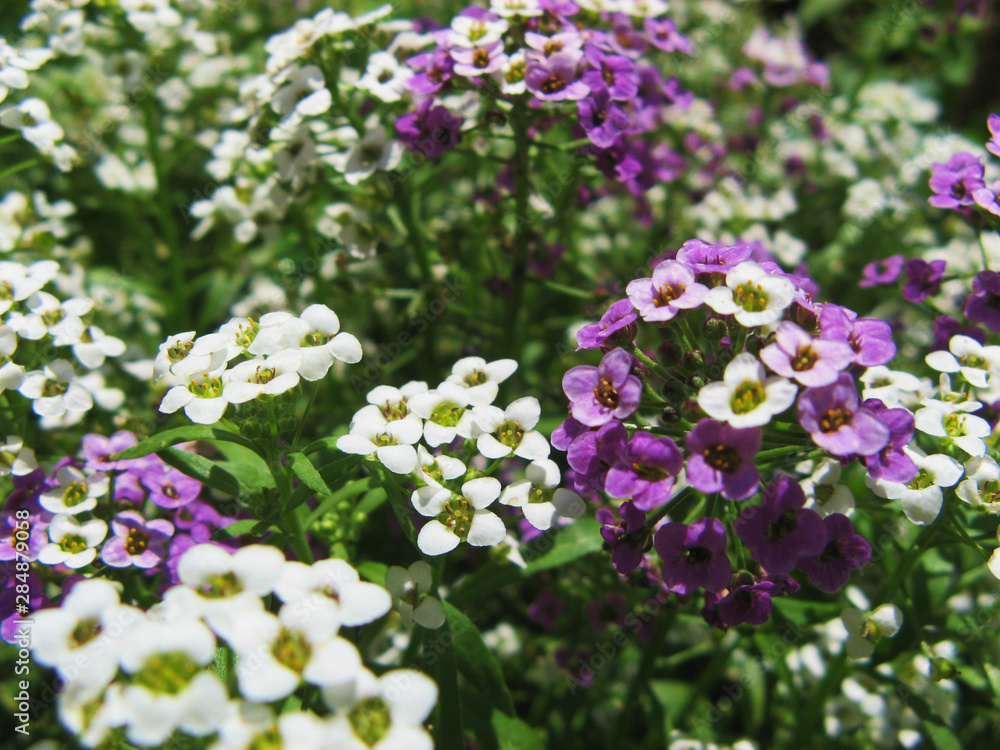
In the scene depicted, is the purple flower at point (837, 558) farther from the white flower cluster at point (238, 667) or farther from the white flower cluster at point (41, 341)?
the white flower cluster at point (41, 341)

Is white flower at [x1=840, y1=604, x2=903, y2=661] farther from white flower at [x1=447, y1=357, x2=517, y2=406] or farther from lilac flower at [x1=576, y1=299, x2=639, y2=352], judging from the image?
white flower at [x1=447, y1=357, x2=517, y2=406]

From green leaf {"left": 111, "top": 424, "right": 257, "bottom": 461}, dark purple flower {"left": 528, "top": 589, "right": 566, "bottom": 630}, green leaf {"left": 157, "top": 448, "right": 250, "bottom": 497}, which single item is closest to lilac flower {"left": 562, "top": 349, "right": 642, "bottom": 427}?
green leaf {"left": 111, "top": 424, "right": 257, "bottom": 461}

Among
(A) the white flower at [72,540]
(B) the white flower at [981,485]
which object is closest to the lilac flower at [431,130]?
(A) the white flower at [72,540]

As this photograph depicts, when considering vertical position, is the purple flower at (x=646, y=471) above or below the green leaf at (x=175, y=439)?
above

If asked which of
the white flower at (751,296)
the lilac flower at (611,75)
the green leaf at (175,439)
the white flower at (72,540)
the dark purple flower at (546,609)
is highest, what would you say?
the lilac flower at (611,75)

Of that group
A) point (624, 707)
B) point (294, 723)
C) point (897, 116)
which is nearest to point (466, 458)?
point (294, 723)

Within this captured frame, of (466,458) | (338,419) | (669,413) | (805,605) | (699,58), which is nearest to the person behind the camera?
(669,413)

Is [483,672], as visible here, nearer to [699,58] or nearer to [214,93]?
[214,93]

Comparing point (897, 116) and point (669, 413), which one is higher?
point (669, 413)
